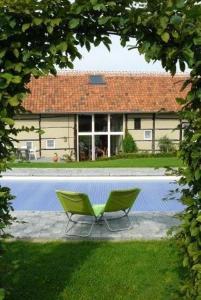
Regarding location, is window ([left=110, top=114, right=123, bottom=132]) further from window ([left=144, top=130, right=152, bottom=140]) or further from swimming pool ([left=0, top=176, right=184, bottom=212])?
swimming pool ([left=0, top=176, right=184, bottom=212])

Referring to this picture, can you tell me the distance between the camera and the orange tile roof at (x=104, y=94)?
78.0 ft

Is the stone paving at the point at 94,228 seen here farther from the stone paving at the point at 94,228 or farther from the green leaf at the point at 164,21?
the green leaf at the point at 164,21

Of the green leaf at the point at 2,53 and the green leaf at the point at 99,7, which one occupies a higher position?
the green leaf at the point at 99,7

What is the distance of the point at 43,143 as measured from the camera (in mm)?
24047

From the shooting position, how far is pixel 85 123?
2445 centimetres

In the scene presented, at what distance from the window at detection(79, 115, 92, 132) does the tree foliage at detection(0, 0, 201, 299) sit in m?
20.7

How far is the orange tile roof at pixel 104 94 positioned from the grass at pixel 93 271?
693 inches

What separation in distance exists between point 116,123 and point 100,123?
911mm

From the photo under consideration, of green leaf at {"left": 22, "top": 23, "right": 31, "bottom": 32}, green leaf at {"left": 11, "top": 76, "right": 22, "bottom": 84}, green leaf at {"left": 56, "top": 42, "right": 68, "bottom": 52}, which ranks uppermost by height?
green leaf at {"left": 22, "top": 23, "right": 31, "bottom": 32}

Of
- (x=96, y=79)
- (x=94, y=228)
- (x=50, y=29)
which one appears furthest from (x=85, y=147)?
(x=50, y=29)

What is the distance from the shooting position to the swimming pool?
1118cm

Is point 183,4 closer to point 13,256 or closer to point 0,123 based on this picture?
point 0,123

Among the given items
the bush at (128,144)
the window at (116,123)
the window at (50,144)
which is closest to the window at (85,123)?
the window at (116,123)

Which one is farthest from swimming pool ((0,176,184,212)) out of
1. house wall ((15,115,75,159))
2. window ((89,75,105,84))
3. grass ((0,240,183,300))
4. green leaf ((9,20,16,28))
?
window ((89,75,105,84))
